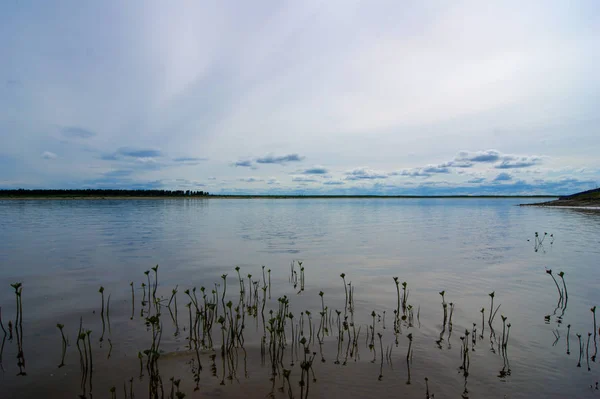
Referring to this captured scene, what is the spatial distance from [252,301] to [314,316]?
2439mm

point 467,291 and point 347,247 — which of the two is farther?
point 347,247

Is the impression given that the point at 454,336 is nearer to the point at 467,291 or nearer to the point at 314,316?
the point at 314,316

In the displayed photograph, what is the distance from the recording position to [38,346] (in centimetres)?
775

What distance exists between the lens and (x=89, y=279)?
552 inches

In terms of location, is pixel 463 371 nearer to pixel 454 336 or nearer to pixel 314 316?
pixel 454 336

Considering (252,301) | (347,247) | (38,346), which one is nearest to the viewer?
(38,346)

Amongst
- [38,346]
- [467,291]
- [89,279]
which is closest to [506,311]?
[467,291]

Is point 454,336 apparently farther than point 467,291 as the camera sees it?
No

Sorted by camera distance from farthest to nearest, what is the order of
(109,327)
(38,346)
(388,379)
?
1. (109,327)
2. (38,346)
3. (388,379)

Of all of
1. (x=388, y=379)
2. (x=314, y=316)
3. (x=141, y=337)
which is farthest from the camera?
(x=314, y=316)

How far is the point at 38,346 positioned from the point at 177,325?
Answer: 10.0 feet

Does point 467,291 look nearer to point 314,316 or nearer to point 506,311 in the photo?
point 506,311

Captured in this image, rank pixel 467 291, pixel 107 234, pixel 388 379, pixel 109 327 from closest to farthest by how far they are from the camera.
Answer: pixel 388 379 < pixel 109 327 < pixel 467 291 < pixel 107 234

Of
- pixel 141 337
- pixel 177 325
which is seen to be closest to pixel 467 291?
pixel 177 325
